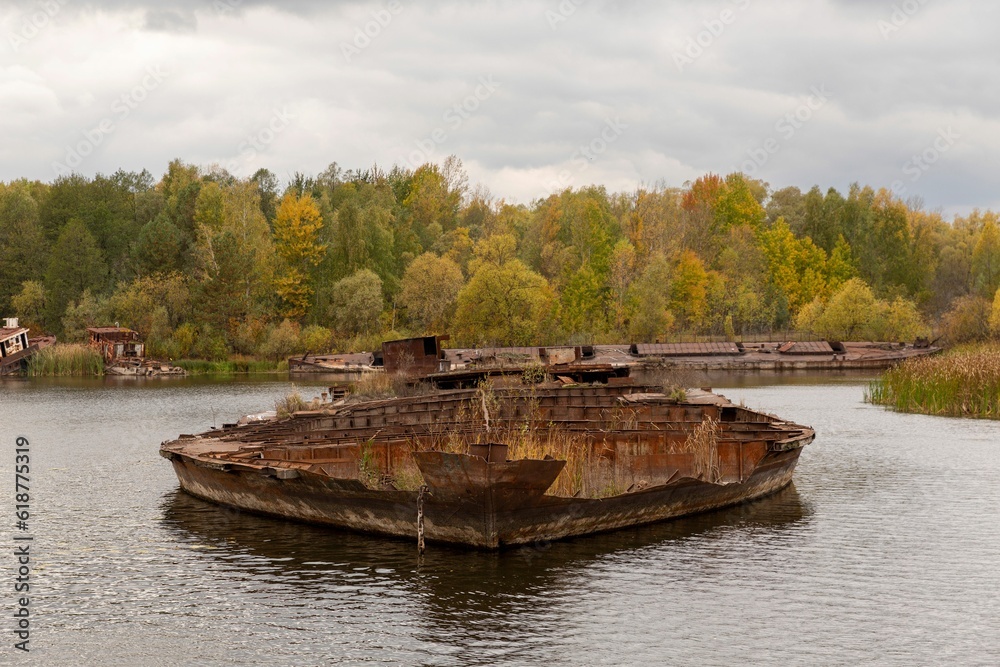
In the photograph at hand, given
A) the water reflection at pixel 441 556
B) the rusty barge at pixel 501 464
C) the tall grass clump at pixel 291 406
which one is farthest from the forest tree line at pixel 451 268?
the water reflection at pixel 441 556

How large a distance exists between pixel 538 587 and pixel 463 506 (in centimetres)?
259

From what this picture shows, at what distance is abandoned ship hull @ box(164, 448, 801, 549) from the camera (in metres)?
21.0

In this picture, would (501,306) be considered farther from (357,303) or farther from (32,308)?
(32,308)

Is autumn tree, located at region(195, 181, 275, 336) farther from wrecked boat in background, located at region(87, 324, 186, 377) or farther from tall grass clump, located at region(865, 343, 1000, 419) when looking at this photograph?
tall grass clump, located at region(865, 343, 1000, 419)

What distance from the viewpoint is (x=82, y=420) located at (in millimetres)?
53406

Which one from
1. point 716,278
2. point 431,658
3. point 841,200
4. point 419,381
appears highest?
point 841,200

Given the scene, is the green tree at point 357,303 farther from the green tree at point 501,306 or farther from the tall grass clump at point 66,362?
the tall grass clump at point 66,362

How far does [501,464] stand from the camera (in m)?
19.8

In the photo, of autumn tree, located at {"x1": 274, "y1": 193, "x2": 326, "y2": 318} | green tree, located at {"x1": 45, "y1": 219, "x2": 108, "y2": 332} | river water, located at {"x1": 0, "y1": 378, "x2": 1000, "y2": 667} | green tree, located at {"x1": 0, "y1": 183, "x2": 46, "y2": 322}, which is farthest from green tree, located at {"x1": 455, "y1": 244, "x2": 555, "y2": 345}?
river water, located at {"x1": 0, "y1": 378, "x2": 1000, "y2": 667}

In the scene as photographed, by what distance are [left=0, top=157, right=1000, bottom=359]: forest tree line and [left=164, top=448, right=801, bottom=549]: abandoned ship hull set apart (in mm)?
80669

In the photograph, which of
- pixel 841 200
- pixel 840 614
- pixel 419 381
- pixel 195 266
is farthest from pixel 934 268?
pixel 840 614

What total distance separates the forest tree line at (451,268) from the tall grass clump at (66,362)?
9.70 meters

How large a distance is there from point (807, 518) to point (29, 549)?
1937 centimetres

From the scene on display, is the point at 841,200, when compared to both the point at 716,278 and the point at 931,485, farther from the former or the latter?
the point at 931,485
